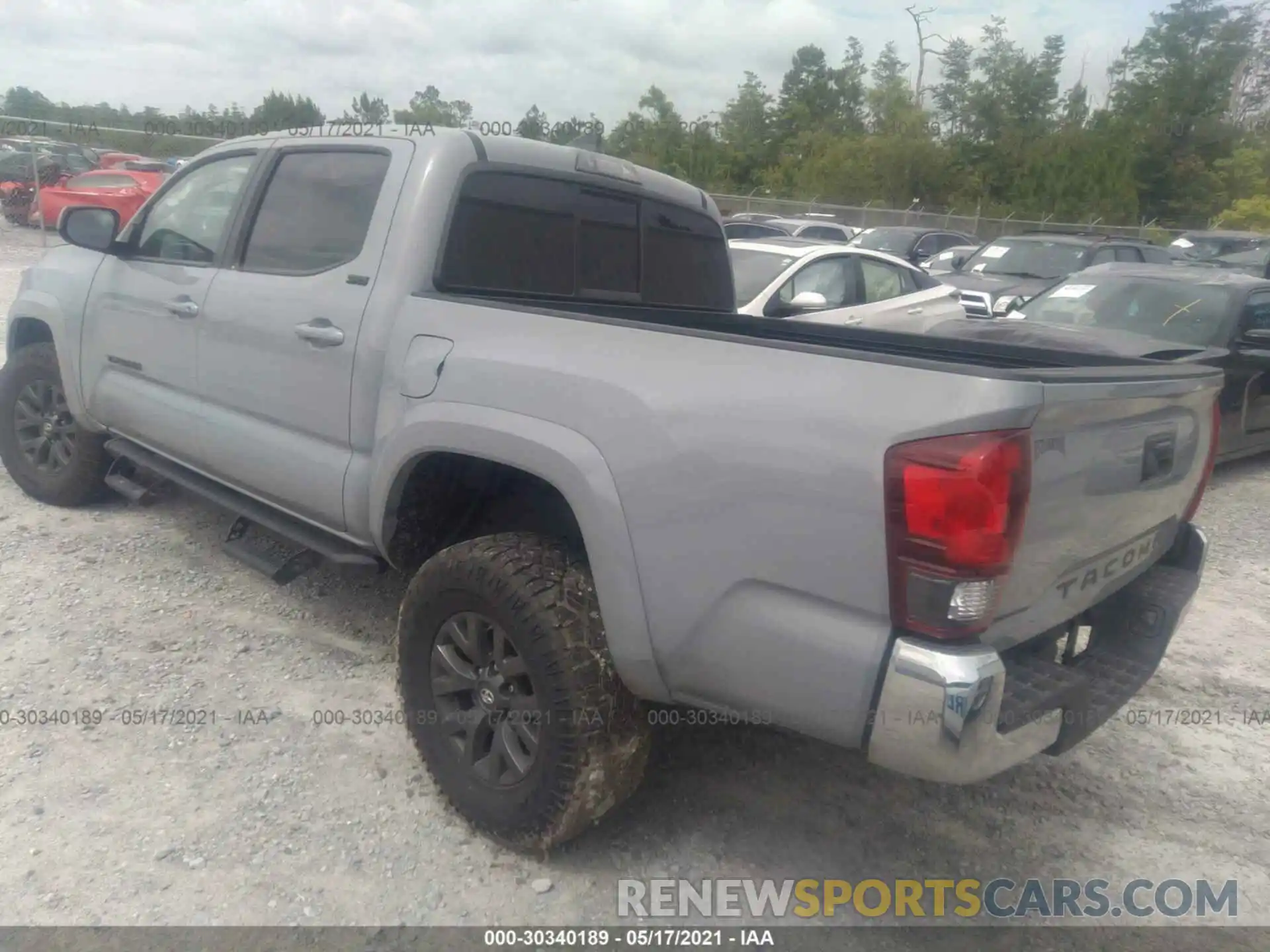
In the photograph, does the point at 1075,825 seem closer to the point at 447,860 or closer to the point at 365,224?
the point at 447,860

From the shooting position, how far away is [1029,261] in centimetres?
1333

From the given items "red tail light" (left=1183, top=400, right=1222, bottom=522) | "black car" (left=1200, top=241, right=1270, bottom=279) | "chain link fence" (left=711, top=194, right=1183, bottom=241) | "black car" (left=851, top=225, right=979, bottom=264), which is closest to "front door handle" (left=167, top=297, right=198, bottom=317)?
"red tail light" (left=1183, top=400, right=1222, bottom=522)

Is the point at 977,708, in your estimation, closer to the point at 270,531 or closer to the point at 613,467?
the point at 613,467

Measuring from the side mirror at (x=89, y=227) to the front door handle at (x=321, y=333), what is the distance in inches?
65.8

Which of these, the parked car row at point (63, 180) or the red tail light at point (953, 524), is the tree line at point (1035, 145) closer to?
the parked car row at point (63, 180)

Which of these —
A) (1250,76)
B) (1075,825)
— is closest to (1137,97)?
(1250,76)

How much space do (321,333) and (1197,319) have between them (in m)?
6.44

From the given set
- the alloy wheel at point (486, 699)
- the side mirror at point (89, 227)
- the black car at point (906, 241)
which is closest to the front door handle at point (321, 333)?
the alloy wheel at point (486, 699)

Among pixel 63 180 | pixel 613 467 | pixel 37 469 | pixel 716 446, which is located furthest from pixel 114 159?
pixel 716 446

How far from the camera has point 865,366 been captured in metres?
2.11

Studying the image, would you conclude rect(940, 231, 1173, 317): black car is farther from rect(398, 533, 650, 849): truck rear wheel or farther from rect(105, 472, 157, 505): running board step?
rect(398, 533, 650, 849): truck rear wheel

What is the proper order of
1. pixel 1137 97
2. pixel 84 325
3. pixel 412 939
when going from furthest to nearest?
pixel 1137 97 < pixel 84 325 < pixel 412 939

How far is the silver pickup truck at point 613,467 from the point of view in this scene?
2068mm

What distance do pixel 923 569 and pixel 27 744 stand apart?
289 centimetres
